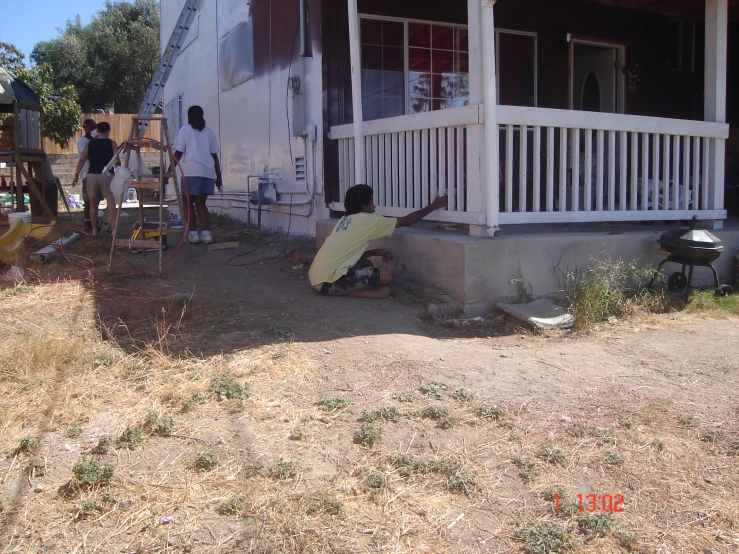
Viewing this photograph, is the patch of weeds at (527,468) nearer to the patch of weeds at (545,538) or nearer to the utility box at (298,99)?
the patch of weeds at (545,538)

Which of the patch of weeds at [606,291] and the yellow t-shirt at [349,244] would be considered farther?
the yellow t-shirt at [349,244]

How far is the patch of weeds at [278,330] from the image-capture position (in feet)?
16.2

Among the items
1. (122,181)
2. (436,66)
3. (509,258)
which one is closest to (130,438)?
(509,258)

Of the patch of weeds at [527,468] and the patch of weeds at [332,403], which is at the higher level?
the patch of weeds at [332,403]

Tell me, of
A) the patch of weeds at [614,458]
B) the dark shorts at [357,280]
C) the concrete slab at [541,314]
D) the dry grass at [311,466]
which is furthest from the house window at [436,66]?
the patch of weeds at [614,458]

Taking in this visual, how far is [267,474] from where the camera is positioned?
300 cm

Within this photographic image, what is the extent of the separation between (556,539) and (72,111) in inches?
775

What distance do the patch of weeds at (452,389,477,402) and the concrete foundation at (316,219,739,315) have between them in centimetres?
172

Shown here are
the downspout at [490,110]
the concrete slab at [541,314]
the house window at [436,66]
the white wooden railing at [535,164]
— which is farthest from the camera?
the house window at [436,66]

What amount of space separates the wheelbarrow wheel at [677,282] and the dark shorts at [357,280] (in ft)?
9.09

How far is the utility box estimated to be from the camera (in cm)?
827

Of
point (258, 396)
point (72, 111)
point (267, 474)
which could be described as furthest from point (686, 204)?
point (72, 111)

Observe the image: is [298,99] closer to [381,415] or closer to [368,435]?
[381,415]

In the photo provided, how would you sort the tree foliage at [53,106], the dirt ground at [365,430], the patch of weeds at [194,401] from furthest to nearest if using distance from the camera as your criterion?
the tree foliage at [53,106] → the patch of weeds at [194,401] → the dirt ground at [365,430]
